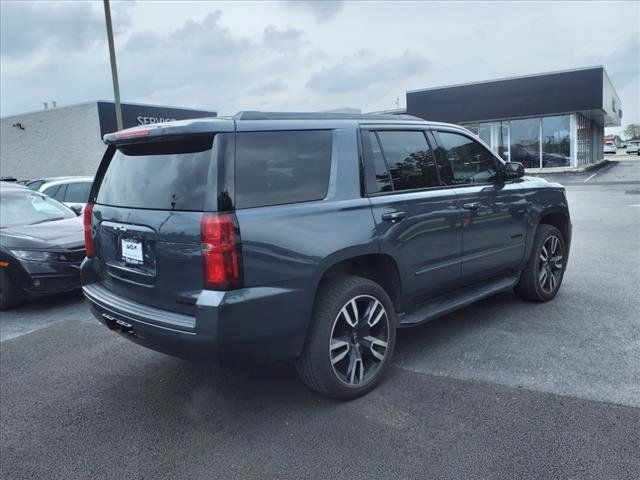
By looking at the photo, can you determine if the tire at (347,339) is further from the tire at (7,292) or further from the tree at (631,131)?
the tree at (631,131)

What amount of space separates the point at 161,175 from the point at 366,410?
6.47ft

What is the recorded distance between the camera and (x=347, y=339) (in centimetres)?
367

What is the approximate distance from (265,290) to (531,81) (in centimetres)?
2936

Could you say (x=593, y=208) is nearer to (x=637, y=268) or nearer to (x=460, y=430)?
(x=637, y=268)

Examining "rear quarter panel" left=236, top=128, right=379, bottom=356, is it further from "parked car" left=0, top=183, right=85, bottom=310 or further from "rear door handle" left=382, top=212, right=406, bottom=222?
"parked car" left=0, top=183, right=85, bottom=310

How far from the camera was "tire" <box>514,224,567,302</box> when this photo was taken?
543cm

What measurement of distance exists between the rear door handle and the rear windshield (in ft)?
4.26

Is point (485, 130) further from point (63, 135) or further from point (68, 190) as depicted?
point (68, 190)

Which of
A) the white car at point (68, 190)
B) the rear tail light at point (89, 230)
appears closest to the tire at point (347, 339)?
Answer: the rear tail light at point (89, 230)

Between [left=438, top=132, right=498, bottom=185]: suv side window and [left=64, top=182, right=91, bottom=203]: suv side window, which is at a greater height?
[left=438, top=132, right=498, bottom=185]: suv side window

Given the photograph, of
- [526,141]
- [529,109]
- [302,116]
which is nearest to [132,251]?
[302,116]

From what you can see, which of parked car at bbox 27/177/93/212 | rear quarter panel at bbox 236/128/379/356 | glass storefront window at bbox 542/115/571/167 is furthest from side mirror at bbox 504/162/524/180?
glass storefront window at bbox 542/115/571/167

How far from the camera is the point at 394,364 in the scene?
4.28 m

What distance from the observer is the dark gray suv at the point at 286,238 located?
3109 millimetres
